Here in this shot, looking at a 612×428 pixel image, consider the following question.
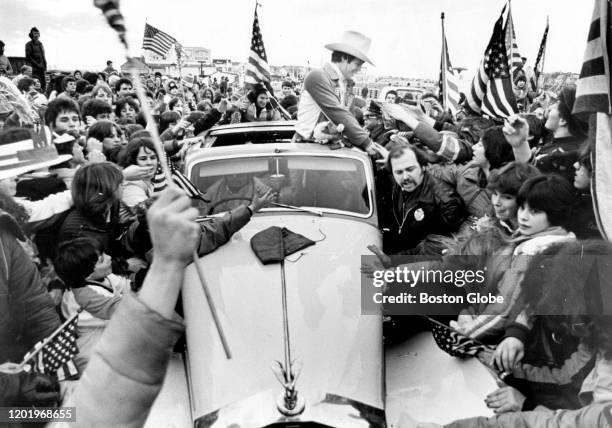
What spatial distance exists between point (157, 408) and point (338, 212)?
1.57 metres

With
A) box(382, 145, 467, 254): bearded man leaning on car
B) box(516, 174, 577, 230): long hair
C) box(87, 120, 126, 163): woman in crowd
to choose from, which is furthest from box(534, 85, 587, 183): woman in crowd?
box(87, 120, 126, 163): woman in crowd

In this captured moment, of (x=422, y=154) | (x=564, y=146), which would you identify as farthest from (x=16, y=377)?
(x=564, y=146)

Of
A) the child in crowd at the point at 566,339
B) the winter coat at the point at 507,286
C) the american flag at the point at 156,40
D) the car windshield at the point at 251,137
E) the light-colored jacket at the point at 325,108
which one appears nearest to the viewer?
the child in crowd at the point at 566,339

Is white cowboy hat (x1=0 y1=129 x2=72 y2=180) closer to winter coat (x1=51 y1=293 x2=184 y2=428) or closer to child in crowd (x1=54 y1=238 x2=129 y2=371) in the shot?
child in crowd (x1=54 y1=238 x2=129 y2=371)

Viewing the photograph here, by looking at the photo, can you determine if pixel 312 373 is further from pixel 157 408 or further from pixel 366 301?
pixel 157 408

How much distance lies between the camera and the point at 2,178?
248 centimetres

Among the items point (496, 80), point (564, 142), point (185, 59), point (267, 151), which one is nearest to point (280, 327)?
point (267, 151)

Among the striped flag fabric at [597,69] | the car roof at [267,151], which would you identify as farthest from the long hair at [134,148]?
the striped flag fabric at [597,69]

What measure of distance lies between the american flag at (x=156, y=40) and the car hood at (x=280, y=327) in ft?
14.5

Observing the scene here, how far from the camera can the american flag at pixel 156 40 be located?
6.59 metres

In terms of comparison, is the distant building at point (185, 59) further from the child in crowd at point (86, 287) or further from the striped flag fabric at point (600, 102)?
the striped flag fabric at point (600, 102)

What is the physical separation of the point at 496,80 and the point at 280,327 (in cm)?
379

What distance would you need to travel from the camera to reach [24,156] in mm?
2672

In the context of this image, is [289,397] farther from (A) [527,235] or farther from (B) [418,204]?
(B) [418,204]
